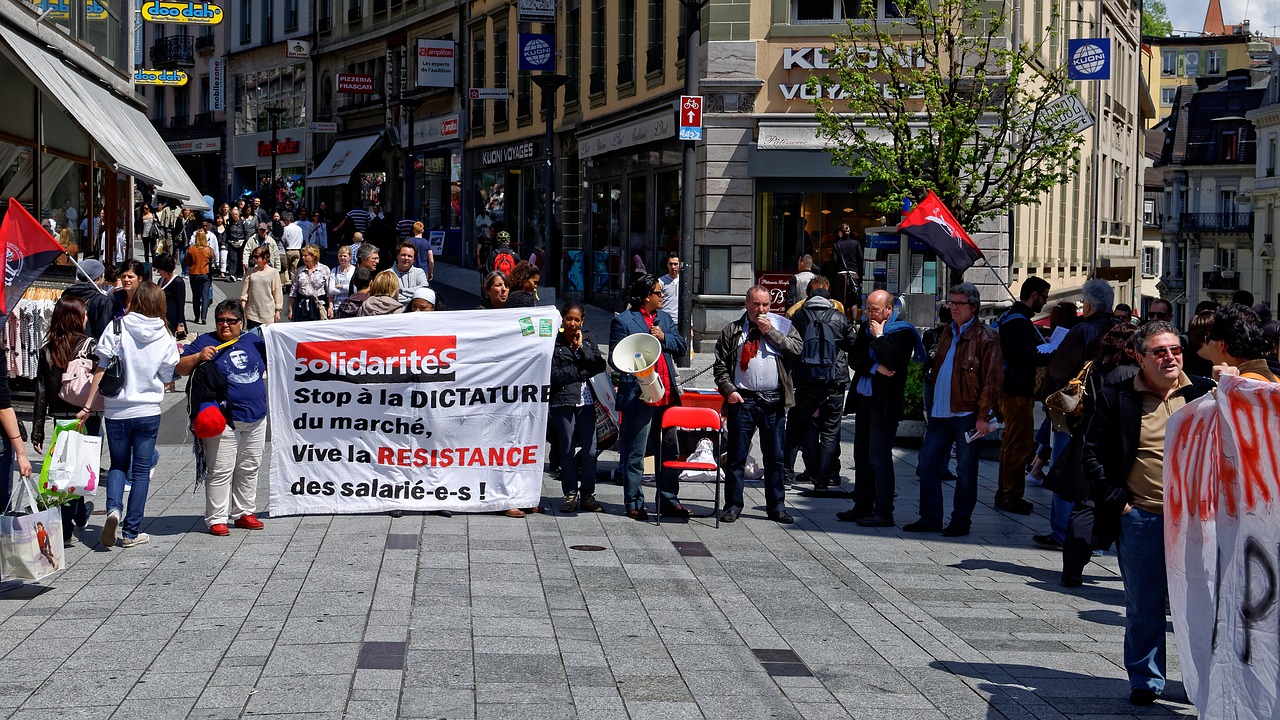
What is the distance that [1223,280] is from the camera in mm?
87375

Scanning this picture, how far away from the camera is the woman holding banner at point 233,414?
1021 centimetres

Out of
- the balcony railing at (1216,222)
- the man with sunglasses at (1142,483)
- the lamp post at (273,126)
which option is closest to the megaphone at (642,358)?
the man with sunglasses at (1142,483)

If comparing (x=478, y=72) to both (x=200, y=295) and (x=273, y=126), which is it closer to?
(x=273, y=126)

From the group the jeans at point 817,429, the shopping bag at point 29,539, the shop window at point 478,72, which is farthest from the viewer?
the shop window at point 478,72

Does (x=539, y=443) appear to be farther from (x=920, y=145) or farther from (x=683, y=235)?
(x=920, y=145)

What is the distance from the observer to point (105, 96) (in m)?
22.5

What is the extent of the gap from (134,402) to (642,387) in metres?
3.60

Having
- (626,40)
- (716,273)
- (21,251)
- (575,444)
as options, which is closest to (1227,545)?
(575,444)

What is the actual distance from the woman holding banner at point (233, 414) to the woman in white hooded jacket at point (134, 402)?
28cm

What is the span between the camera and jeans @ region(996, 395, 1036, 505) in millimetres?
12070

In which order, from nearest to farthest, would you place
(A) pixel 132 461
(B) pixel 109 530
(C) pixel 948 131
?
(B) pixel 109 530
(A) pixel 132 461
(C) pixel 948 131

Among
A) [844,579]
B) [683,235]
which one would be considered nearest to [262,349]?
[844,579]

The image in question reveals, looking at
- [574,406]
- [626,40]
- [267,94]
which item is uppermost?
[267,94]

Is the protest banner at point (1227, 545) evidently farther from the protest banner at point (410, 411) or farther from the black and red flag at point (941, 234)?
the black and red flag at point (941, 234)
